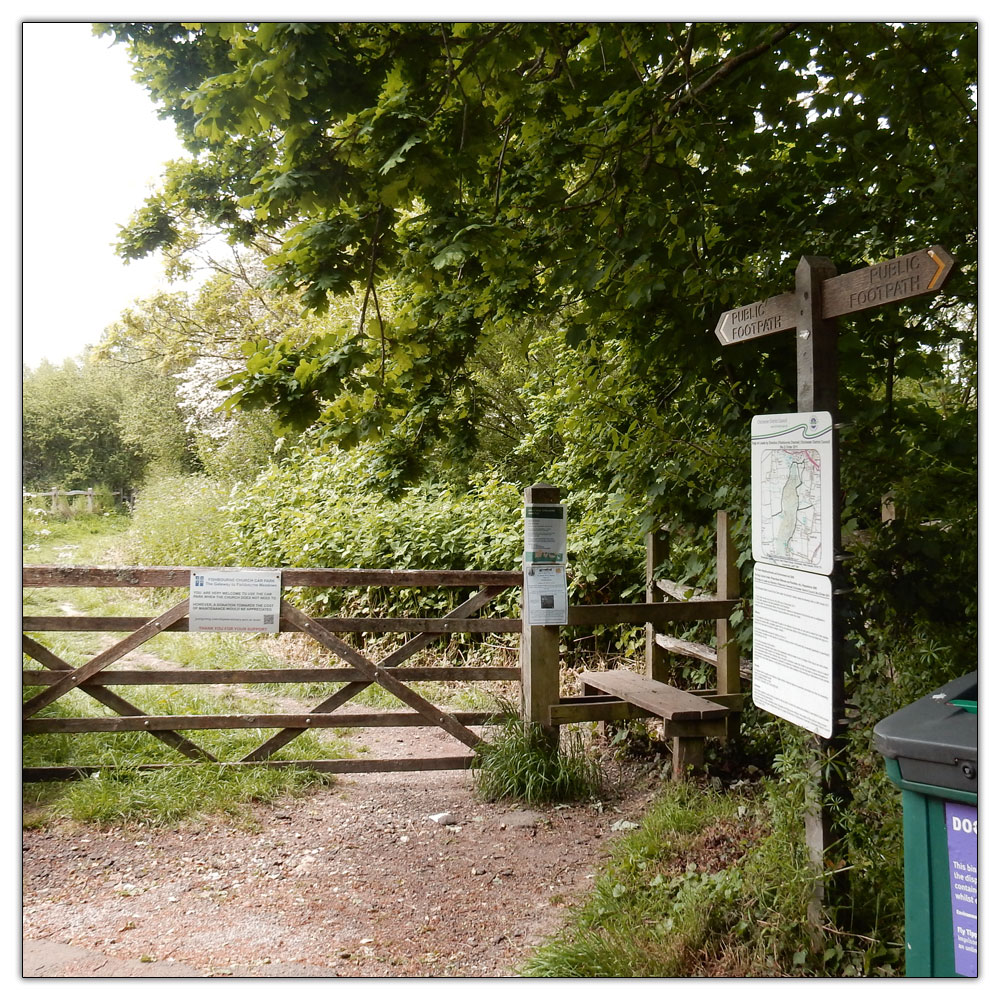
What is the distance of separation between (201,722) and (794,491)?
10.9ft

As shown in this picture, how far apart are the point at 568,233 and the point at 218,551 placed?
7.31 meters

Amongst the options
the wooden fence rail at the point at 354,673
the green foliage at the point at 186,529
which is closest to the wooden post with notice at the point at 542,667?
the wooden fence rail at the point at 354,673

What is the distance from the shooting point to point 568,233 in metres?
3.57

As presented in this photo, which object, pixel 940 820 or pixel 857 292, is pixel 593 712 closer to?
pixel 940 820

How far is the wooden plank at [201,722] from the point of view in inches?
167

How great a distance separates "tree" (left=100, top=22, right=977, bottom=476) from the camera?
2.69m

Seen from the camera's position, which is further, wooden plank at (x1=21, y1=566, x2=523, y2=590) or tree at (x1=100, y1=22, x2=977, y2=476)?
wooden plank at (x1=21, y1=566, x2=523, y2=590)

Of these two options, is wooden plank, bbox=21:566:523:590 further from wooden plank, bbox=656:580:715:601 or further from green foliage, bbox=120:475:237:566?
green foliage, bbox=120:475:237:566

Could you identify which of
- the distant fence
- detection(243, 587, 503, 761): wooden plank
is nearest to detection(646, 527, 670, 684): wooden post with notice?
detection(243, 587, 503, 761): wooden plank

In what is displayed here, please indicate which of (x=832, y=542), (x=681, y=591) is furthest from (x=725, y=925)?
(x=681, y=591)

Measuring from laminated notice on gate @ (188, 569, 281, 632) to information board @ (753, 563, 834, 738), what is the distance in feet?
8.58

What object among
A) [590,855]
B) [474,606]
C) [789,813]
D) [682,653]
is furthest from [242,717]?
[789,813]

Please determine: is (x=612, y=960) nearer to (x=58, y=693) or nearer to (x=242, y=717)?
(x=242, y=717)

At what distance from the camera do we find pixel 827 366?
8.25 ft
